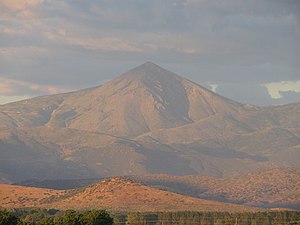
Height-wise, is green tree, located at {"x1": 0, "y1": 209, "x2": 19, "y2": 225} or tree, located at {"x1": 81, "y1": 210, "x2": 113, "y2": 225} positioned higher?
tree, located at {"x1": 81, "y1": 210, "x2": 113, "y2": 225}

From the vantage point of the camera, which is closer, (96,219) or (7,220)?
(7,220)

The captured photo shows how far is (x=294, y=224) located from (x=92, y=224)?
52.6 metres

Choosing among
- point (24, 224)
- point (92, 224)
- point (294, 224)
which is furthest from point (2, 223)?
point (294, 224)

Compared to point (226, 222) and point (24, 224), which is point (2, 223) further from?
point (226, 222)

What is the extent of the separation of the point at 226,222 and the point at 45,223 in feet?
230

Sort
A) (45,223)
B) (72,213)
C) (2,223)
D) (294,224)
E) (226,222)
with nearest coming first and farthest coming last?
(2,223), (45,223), (72,213), (294,224), (226,222)

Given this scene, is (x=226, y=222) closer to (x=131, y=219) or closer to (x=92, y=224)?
(x=131, y=219)

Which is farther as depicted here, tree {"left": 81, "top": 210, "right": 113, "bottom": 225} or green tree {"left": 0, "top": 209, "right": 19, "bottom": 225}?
tree {"left": 81, "top": 210, "right": 113, "bottom": 225}

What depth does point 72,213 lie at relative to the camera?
150 meters

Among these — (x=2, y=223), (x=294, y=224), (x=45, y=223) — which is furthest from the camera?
(x=294, y=224)

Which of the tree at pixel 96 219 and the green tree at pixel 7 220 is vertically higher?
the tree at pixel 96 219

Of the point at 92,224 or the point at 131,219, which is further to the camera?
the point at 131,219

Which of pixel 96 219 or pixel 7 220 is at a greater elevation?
pixel 96 219

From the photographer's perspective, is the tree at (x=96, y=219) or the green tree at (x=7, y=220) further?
the tree at (x=96, y=219)
